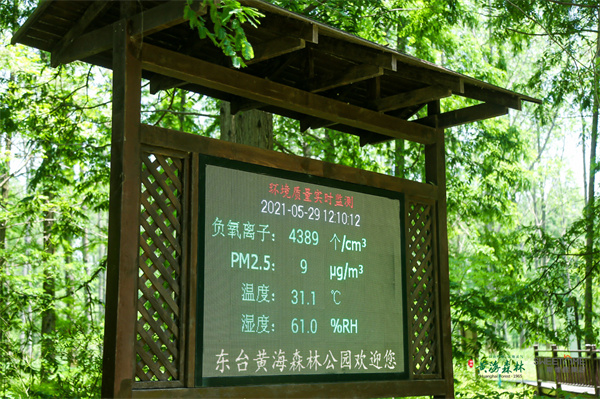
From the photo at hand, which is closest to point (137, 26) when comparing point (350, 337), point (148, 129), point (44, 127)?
point (148, 129)

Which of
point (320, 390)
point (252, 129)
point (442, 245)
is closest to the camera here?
point (320, 390)

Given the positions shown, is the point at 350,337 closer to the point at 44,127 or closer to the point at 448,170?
the point at 44,127

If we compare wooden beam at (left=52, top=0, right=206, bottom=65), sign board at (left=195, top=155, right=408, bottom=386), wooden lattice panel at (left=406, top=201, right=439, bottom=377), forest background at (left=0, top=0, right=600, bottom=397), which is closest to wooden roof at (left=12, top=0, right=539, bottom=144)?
wooden beam at (left=52, top=0, right=206, bottom=65)

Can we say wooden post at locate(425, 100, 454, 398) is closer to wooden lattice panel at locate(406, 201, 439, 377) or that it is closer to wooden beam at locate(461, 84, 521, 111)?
wooden lattice panel at locate(406, 201, 439, 377)

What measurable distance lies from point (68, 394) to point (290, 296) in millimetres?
4518

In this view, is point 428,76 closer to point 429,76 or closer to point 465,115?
point 429,76

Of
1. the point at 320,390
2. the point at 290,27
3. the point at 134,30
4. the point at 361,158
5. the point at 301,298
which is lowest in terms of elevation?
the point at 320,390

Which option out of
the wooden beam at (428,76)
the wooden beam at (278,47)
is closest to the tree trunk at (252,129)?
the wooden beam at (428,76)

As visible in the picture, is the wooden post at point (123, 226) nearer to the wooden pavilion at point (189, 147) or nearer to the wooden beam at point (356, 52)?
the wooden pavilion at point (189, 147)

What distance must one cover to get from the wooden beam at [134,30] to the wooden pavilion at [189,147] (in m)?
0.01

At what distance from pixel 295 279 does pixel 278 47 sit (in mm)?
1860

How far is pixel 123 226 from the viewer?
168 inches

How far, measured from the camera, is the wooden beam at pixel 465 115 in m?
6.53

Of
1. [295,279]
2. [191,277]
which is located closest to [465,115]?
[295,279]
